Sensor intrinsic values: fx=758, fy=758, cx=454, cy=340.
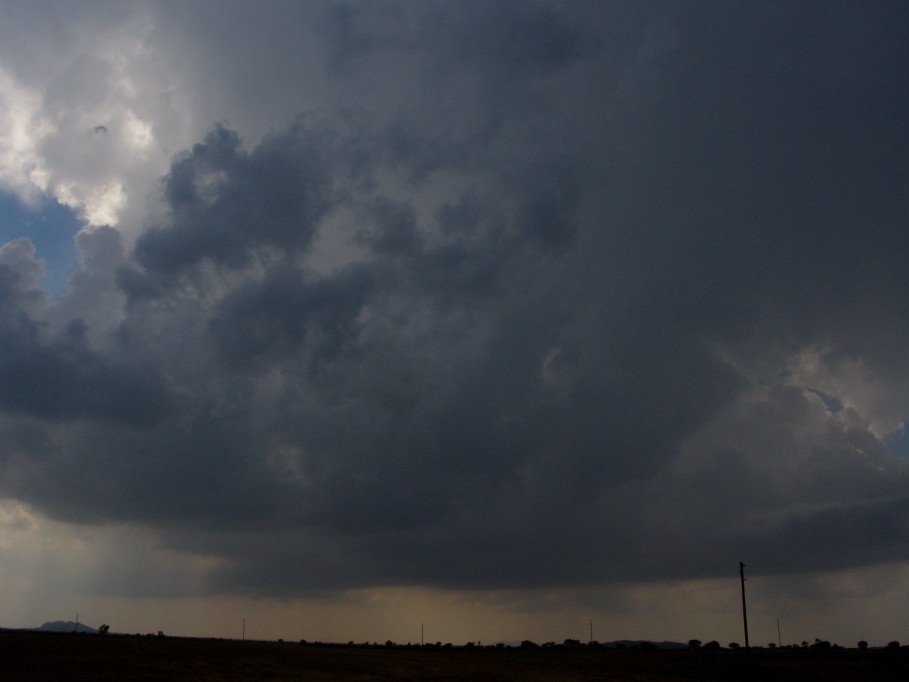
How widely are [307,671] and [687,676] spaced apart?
47336 mm

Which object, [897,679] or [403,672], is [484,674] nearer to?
[403,672]

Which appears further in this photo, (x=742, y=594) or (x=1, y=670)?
(x=742, y=594)

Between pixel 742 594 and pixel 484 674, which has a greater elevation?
pixel 742 594

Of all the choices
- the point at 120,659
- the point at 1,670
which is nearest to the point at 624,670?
the point at 120,659

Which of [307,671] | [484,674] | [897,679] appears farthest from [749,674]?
[307,671]

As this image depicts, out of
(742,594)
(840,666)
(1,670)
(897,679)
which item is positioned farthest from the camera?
(840,666)

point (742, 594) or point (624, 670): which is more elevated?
point (742, 594)

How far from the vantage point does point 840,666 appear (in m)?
111

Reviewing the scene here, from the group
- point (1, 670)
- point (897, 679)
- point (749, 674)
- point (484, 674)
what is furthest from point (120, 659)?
point (897, 679)

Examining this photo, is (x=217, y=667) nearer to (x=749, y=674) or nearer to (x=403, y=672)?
(x=403, y=672)

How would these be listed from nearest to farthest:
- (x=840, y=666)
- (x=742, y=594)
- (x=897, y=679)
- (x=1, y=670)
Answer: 1. (x=1, y=670)
2. (x=897, y=679)
3. (x=742, y=594)
4. (x=840, y=666)

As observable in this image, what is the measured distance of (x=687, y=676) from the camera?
312ft

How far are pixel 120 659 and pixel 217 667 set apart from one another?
1842 cm

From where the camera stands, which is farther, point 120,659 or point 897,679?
point 120,659
